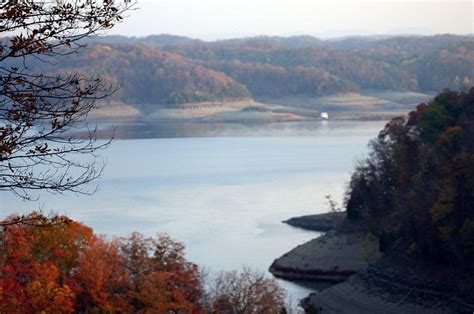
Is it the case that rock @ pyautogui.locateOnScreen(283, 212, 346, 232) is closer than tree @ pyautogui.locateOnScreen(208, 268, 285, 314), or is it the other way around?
tree @ pyautogui.locateOnScreen(208, 268, 285, 314)

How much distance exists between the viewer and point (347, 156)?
105 feet

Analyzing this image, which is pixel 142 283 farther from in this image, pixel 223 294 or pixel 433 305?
pixel 433 305

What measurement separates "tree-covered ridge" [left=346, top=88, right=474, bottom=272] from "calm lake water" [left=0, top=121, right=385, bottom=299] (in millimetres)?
1707

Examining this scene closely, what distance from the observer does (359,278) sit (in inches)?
562

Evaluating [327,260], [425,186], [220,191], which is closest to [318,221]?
[327,260]

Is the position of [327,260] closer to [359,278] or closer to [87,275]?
[359,278]

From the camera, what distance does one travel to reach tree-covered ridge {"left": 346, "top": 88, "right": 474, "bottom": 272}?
13.7 meters

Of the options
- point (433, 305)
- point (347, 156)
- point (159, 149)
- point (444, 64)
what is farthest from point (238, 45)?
point (433, 305)

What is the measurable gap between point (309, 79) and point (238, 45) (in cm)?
1974

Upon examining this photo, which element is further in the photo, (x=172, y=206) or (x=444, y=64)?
(x=444, y=64)

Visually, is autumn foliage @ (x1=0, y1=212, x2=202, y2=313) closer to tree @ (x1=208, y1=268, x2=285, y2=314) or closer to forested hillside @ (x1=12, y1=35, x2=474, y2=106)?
tree @ (x1=208, y1=268, x2=285, y2=314)

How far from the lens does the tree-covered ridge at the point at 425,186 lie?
13.7m

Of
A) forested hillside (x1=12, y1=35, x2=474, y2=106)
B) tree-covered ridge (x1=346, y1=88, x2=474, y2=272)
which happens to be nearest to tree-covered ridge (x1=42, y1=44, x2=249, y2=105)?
forested hillside (x1=12, y1=35, x2=474, y2=106)

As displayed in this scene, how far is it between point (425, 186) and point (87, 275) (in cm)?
691
